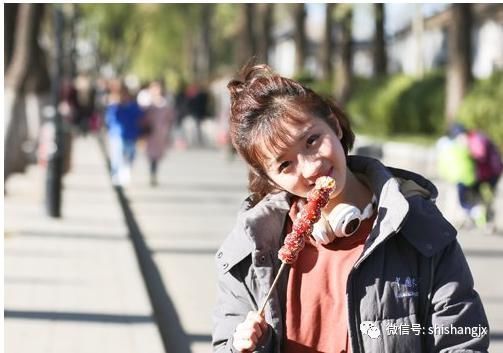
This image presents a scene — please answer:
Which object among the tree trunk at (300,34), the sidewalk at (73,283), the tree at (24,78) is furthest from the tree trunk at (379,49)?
the sidewalk at (73,283)

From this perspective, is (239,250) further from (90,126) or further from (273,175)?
(90,126)

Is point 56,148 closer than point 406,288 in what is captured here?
No

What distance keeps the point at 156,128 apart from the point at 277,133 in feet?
61.1

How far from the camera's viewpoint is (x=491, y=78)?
26.5m

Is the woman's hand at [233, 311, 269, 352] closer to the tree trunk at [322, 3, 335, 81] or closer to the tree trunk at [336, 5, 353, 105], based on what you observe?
the tree trunk at [336, 5, 353, 105]

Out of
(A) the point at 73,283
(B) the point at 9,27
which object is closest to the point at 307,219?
(A) the point at 73,283

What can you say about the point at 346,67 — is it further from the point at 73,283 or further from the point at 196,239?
→ the point at 73,283

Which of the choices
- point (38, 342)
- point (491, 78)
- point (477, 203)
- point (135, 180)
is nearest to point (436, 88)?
point (491, 78)

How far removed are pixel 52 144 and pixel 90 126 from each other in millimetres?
28402

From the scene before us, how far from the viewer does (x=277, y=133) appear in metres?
2.84

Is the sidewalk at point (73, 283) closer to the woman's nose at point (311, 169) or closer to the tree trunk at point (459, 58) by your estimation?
the woman's nose at point (311, 169)

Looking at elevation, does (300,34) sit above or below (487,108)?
above

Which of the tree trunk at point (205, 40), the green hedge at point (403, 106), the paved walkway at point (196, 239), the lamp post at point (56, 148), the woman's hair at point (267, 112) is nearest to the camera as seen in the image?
the woman's hair at point (267, 112)

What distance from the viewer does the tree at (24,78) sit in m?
21.2
